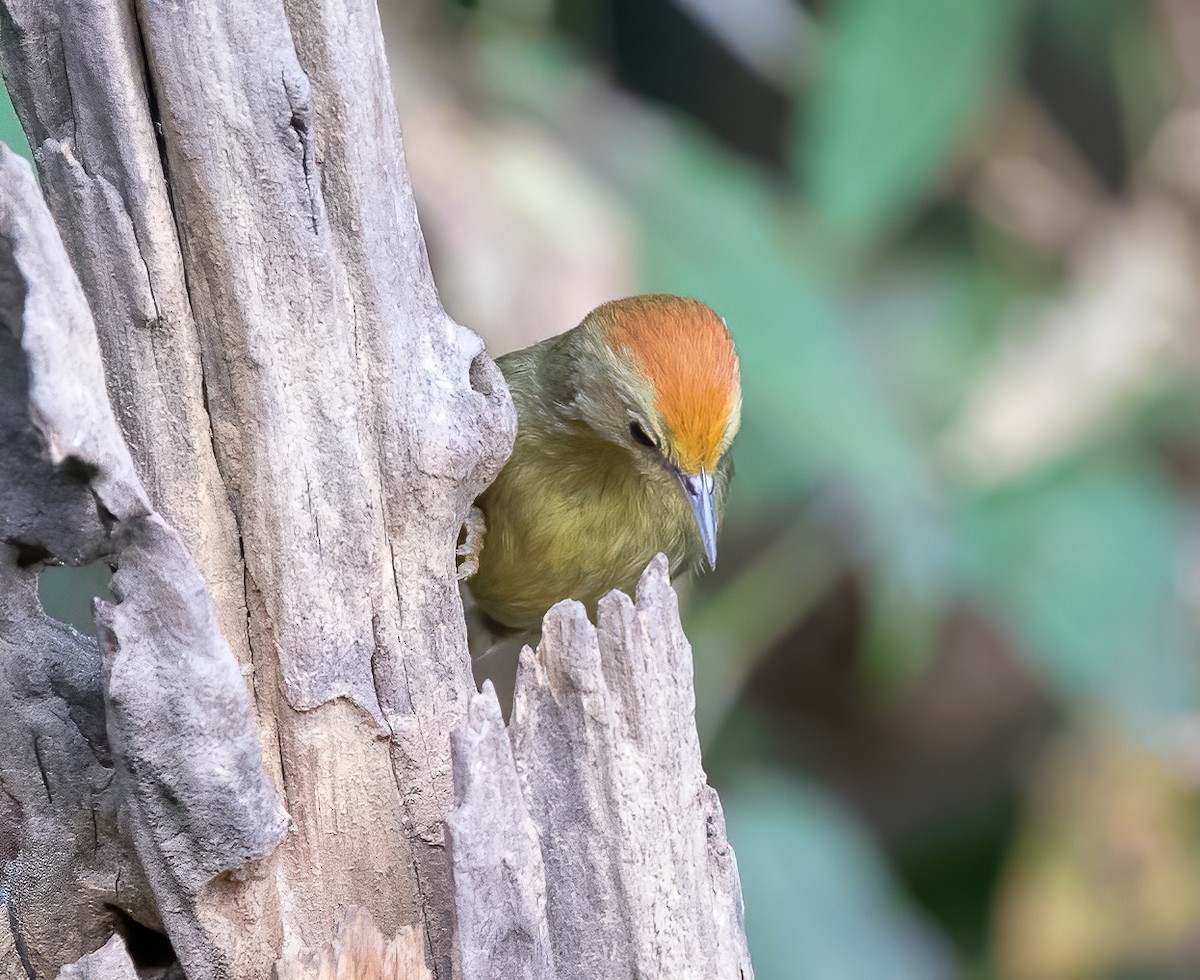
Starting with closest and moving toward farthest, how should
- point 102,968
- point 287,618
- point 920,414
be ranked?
point 102,968, point 287,618, point 920,414

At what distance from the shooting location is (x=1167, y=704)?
3887 millimetres

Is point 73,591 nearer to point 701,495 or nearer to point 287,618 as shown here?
point 287,618

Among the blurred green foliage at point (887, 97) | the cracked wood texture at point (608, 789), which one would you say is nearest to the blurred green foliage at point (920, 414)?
the blurred green foliage at point (887, 97)

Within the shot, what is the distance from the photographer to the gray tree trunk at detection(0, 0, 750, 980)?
174cm

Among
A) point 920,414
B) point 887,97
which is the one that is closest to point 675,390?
point 887,97

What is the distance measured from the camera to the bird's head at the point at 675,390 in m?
2.57

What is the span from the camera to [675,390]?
2.58 m

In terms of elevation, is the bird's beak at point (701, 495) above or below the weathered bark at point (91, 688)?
above

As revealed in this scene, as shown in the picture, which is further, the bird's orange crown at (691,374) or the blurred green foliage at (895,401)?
the blurred green foliage at (895,401)

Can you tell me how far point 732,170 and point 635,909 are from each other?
2.47 meters

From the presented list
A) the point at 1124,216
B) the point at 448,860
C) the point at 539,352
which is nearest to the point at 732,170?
the point at 539,352

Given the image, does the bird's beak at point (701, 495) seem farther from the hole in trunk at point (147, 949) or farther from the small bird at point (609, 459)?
the hole in trunk at point (147, 949)

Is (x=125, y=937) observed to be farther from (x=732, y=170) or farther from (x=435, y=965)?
(x=732, y=170)

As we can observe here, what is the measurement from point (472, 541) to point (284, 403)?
110 centimetres
